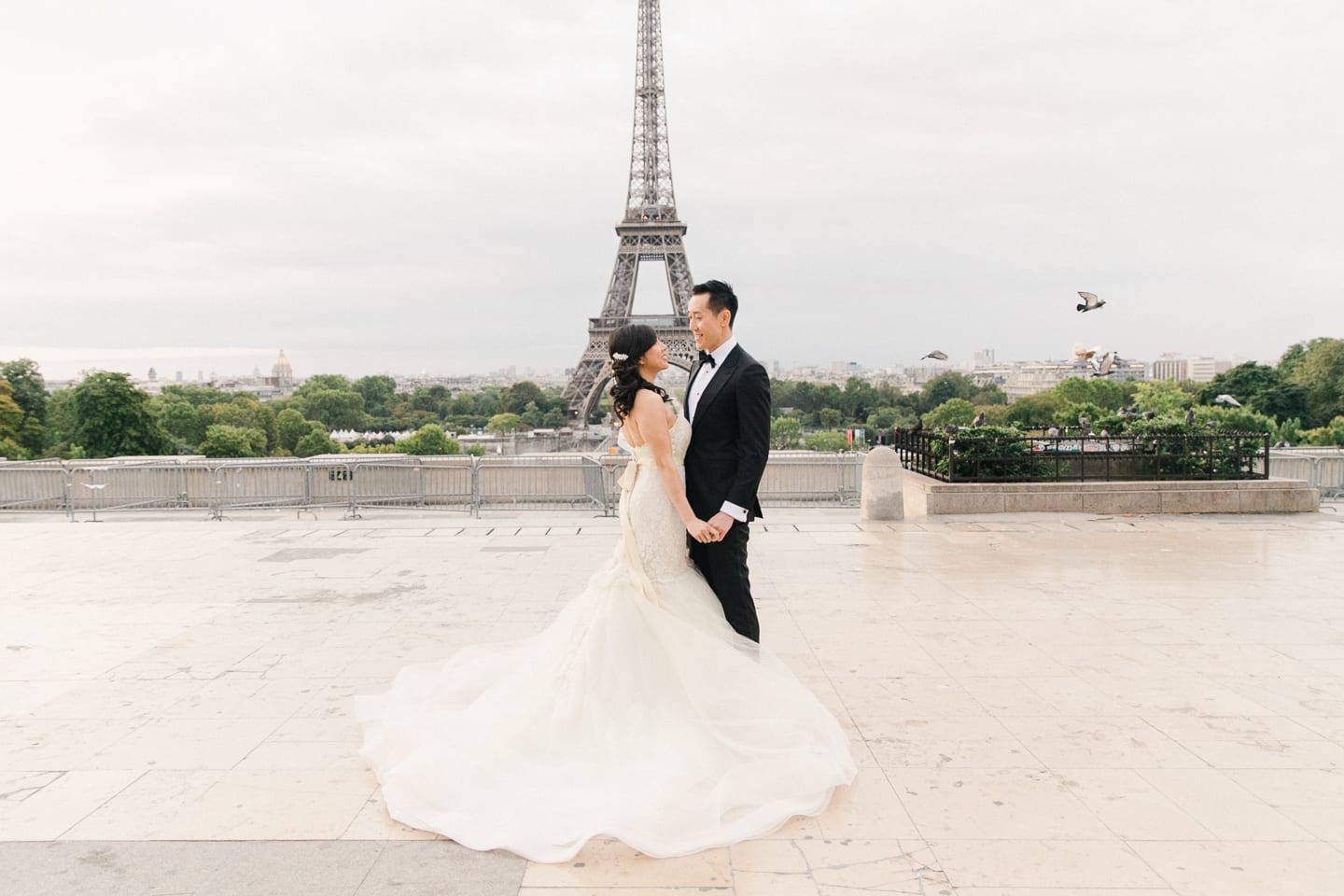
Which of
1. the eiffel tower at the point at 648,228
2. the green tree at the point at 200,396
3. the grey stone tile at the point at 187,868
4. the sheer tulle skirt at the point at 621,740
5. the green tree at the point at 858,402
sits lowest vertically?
the grey stone tile at the point at 187,868

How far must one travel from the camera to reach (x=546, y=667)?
4.30 metres

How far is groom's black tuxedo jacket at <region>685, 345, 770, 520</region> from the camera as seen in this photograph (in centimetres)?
431

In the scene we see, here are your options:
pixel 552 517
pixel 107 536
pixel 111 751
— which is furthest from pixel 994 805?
pixel 107 536

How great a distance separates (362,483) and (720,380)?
1190cm

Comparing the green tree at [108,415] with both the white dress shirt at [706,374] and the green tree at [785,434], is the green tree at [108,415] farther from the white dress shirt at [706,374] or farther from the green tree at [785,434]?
the white dress shirt at [706,374]

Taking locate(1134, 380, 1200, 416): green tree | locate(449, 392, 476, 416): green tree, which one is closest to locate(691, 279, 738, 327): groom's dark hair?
locate(1134, 380, 1200, 416): green tree

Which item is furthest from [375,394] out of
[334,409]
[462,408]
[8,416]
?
[8,416]

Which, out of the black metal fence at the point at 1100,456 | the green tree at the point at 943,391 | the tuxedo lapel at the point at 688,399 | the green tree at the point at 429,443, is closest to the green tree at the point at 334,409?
the green tree at the point at 429,443

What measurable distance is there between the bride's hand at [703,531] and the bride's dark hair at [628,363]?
0.58m

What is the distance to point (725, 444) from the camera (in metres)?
4.43

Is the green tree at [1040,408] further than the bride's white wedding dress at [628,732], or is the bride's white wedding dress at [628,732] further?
the green tree at [1040,408]

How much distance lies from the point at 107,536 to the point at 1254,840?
11.9 meters

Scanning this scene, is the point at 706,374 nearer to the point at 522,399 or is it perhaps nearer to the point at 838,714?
the point at 838,714

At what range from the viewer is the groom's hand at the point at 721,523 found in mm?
4270
